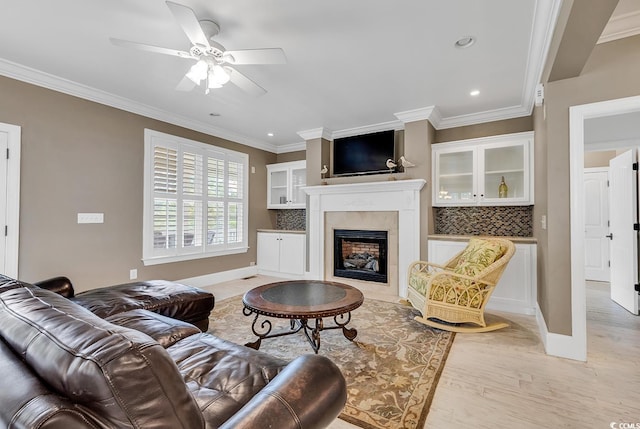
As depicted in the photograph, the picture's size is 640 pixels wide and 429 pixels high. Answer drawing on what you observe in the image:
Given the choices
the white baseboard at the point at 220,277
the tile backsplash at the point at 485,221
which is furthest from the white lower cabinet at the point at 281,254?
the tile backsplash at the point at 485,221

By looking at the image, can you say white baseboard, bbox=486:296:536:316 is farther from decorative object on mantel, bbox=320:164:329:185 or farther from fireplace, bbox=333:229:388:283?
decorative object on mantel, bbox=320:164:329:185

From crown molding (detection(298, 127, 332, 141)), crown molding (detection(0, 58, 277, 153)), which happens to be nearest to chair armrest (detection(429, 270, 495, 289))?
crown molding (detection(298, 127, 332, 141))

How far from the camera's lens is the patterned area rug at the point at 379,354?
178 centimetres

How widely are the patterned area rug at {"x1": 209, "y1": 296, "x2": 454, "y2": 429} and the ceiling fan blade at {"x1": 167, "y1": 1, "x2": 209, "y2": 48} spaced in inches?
99.0

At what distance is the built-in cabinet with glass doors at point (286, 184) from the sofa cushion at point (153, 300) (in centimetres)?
316

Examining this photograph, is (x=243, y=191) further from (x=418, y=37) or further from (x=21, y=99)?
(x=418, y=37)

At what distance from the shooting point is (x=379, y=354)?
8.14ft

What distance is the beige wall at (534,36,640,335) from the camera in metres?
2.28

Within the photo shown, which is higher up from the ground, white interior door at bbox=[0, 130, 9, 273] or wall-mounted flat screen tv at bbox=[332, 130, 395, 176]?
wall-mounted flat screen tv at bbox=[332, 130, 395, 176]

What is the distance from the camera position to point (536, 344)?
2.68 metres

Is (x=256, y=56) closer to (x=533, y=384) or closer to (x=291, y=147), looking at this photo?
(x=533, y=384)

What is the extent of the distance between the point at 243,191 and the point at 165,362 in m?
5.01

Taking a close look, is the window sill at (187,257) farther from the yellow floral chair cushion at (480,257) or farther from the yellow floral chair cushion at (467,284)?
the yellow floral chair cushion at (480,257)

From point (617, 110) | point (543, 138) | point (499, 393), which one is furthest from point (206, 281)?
point (617, 110)
